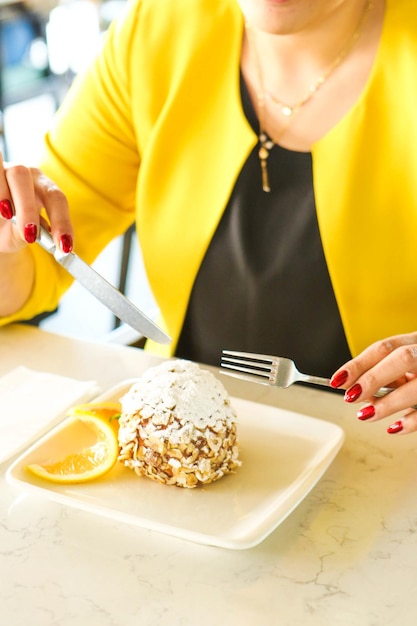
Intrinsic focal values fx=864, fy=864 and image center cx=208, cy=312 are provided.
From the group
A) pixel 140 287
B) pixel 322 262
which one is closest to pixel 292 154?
pixel 322 262

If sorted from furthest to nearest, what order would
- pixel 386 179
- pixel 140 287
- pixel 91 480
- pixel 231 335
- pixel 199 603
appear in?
pixel 140 287 < pixel 231 335 < pixel 386 179 < pixel 91 480 < pixel 199 603

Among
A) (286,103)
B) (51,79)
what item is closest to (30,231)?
(286,103)

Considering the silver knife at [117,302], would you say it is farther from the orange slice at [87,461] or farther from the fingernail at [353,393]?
the fingernail at [353,393]

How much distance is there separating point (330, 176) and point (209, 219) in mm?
221

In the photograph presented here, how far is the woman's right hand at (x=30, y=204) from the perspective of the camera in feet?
3.81

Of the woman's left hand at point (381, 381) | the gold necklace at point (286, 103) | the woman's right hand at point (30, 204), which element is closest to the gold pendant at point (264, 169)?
the gold necklace at point (286, 103)

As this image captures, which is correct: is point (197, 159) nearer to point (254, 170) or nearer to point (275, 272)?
point (254, 170)

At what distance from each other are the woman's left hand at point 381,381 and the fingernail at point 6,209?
501 millimetres

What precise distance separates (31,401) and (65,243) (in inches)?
8.7

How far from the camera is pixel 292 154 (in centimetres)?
143

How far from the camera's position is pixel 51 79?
3.91 meters

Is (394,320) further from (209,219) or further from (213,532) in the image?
(213,532)

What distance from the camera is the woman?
1.39 m

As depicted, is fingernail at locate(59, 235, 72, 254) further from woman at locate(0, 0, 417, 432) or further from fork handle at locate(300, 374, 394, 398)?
fork handle at locate(300, 374, 394, 398)
